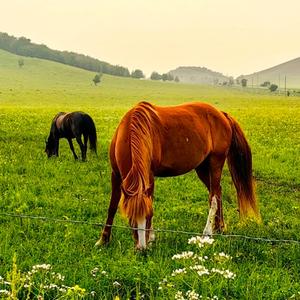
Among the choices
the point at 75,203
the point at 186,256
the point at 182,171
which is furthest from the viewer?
the point at 75,203

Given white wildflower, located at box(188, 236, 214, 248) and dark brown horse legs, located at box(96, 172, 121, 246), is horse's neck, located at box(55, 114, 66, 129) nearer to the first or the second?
dark brown horse legs, located at box(96, 172, 121, 246)

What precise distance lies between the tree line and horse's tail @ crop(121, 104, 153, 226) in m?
162

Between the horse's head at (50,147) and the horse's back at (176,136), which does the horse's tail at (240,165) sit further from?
the horse's head at (50,147)

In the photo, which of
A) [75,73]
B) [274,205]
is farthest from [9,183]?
[75,73]

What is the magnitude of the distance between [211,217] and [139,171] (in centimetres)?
217

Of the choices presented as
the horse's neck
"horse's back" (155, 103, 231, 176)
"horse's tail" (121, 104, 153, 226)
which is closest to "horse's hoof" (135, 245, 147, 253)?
"horse's tail" (121, 104, 153, 226)

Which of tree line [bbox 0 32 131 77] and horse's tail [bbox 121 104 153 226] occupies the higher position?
tree line [bbox 0 32 131 77]

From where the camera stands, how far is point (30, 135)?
19766 mm

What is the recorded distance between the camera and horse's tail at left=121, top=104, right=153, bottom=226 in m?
5.62

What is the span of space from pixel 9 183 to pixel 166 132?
5.03 metres

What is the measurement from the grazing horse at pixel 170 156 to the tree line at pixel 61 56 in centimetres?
16066

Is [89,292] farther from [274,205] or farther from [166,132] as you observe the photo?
[274,205]

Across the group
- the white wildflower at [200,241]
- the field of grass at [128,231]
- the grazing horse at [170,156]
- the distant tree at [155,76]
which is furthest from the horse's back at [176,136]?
the distant tree at [155,76]

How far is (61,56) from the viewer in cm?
17325
